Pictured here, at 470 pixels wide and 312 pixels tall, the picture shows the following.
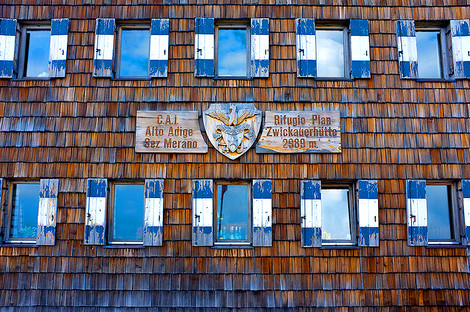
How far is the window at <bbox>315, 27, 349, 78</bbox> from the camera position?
761cm

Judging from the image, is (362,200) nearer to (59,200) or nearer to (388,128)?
(388,128)

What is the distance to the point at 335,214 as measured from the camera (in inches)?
286

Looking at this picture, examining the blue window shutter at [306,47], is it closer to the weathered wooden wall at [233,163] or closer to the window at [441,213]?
the weathered wooden wall at [233,163]

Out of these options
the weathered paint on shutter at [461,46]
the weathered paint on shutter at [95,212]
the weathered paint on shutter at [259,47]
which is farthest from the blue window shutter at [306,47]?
the weathered paint on shutter at [95,212]

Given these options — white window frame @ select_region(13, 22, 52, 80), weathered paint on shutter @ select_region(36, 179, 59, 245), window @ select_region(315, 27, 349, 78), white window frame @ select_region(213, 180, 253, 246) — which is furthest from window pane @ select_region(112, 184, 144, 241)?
window @ select_region(315, 27, 349, 78)

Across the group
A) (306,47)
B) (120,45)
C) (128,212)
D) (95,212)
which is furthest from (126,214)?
(306,47)

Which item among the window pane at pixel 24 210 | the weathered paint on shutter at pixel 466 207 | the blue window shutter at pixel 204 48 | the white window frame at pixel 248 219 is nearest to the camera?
the weathered paint on shutter at pixel 466 207

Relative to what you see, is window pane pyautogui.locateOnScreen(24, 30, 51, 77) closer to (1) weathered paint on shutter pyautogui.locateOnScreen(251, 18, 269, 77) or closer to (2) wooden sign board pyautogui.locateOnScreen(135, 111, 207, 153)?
(2) wooden sign board pyautogui.locateOnScreen(135, 111, 207, 153)

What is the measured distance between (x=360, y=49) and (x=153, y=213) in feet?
15.5

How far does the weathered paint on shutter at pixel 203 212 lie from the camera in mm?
6848

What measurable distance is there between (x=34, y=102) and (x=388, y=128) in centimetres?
635

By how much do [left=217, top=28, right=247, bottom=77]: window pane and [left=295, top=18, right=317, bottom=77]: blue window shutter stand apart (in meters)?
1.02

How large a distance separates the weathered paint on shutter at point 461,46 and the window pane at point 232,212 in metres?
4.44

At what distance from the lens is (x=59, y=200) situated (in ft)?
22.9
